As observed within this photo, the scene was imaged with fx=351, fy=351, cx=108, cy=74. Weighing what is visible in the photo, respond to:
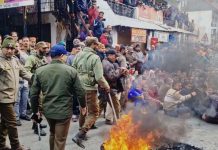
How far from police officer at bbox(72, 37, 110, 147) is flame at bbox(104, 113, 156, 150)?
2.08ft

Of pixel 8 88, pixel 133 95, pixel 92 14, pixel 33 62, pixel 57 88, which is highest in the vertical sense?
pixel 92 14

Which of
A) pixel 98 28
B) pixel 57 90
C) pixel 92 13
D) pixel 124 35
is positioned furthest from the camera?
pixel 124 35

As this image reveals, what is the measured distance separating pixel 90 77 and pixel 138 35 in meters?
11.6

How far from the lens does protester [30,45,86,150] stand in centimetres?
468

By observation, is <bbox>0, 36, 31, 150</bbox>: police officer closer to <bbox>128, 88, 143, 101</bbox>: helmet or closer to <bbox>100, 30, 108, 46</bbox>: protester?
<bbox>128, 88, 143, 101</bbox>: helmet

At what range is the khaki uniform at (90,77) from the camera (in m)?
6.40

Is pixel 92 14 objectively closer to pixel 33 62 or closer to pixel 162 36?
pixel 33 62

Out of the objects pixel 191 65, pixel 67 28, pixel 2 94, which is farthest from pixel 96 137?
pixel 191 65

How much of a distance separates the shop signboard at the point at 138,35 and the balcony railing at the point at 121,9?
118 centimetres

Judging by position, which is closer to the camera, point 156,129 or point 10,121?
point 10,121

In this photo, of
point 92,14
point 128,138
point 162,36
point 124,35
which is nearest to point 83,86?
point 128,138

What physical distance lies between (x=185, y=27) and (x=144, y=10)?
8.45 metres

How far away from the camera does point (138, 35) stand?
17.8m

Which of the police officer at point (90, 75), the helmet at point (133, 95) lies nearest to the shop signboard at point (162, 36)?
the helmet at point (133, 95)
